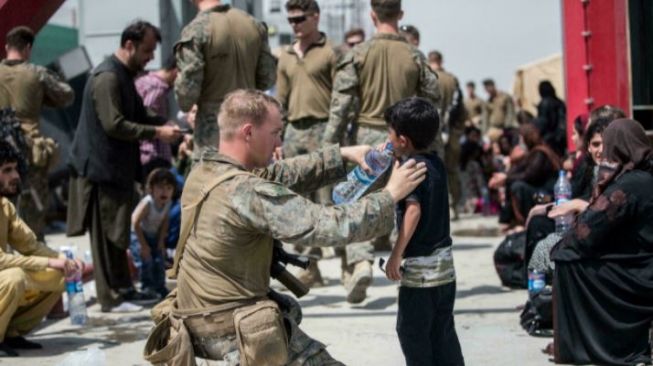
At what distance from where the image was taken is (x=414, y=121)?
208 inches

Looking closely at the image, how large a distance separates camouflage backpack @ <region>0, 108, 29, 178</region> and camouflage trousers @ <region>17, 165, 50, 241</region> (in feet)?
3.91

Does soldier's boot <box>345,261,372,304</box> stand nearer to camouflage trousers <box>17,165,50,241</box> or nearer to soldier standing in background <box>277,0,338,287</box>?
soldier standing in background <box>277,0,338,287</box>

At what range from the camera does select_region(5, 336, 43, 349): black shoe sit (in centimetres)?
711

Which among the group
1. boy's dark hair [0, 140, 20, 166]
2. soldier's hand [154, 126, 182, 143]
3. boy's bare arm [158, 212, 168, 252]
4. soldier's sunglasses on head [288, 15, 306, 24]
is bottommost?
boy's bare arm [158, 212, 168, 252]

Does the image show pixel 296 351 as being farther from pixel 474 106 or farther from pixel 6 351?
pixel 474 106

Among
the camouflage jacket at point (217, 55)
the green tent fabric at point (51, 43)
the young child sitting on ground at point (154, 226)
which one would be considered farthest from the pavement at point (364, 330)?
the green tent fabric at point (51, 43)

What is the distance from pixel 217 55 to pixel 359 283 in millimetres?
1769

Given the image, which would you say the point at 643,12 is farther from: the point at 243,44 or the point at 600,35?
the point at 243,44

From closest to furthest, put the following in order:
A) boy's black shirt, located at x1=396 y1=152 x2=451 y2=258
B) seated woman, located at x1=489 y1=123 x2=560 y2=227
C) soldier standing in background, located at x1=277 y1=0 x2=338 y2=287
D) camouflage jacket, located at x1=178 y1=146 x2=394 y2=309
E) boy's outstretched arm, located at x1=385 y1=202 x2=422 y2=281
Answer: camouflage jacket, located at x1=178 y1=146 x2=394 y2=309 < boy's outstretched arm, located at x1=385 y1=202 x2=422 y2=281 < boy's black shirt, located at x1=396 y1=152 x2=451 y2=258 < soldier standing in background, located at x1=277 y1=0 x2=338 y2=287 < seated woman, located at x1=489 y1=123 x2=560 y2=227

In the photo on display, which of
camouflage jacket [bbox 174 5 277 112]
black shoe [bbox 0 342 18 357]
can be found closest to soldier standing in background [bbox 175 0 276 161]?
camouflage jacket [bbox 174 5 277 112]

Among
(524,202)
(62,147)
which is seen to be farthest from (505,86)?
(524,202)

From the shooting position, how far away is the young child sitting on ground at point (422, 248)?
530 centimetres

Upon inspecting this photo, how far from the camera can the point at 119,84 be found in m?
8.38

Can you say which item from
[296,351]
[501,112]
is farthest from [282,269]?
[501,112]
